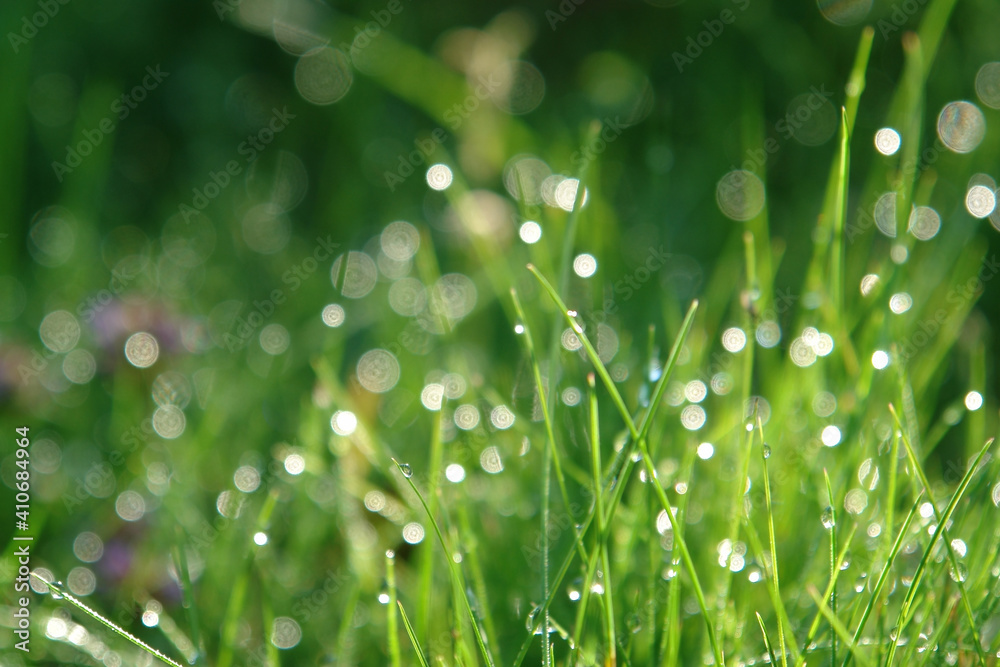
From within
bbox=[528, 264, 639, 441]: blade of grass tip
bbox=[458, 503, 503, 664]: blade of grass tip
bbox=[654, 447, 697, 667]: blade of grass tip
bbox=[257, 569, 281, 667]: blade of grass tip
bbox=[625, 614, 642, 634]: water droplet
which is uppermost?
bbox=[528, 264, 639, 441]: blade of grass tip

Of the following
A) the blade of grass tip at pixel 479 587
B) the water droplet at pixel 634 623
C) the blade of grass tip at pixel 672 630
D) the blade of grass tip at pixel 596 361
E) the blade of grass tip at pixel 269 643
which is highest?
the blade of grass tip at pixel 596 361

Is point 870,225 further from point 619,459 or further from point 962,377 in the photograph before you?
point 619,459

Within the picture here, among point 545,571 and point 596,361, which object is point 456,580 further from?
point 596,361

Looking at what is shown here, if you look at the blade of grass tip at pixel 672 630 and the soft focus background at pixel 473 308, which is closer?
the blade of grass tip at pixel 672 630

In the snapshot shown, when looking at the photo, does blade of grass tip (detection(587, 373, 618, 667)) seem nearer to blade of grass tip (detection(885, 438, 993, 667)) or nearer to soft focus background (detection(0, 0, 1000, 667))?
soft focus background (detection(0, 0, 1000, 667))

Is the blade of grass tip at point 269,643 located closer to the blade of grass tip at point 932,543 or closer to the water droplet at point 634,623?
the water droplet at point 634,623

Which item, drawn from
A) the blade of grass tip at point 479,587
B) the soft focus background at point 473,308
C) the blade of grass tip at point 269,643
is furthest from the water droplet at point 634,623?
the blade of grass tip at point 269,643

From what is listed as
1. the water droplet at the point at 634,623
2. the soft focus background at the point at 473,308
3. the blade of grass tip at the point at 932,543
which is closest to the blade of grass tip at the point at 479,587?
the soft focus background at the point at 473,308

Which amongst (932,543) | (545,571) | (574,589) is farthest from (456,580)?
(932,543)

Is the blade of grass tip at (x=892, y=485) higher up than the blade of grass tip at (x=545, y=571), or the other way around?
the blade of grass tip at (x=892, y=485)

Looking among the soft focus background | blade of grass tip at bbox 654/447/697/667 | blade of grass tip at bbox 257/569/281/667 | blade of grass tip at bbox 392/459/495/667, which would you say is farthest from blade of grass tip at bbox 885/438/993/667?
blade of grass tip at bbox 257/569/281/667
